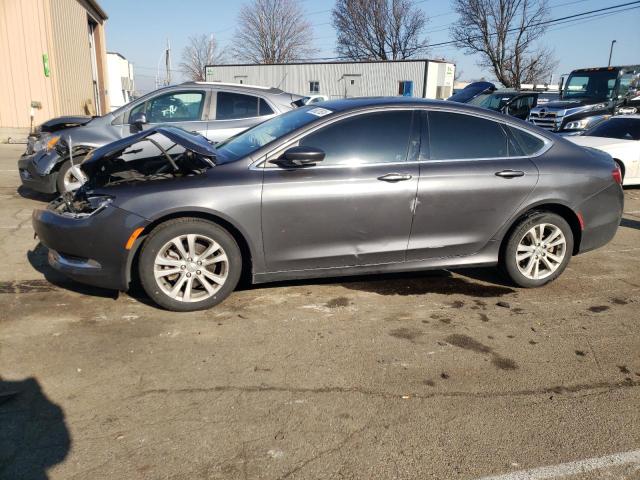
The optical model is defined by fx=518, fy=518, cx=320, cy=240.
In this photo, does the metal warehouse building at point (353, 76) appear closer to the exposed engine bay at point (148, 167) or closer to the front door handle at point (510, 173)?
the front door handle at point (510, 173)

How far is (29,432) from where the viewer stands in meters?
2.59

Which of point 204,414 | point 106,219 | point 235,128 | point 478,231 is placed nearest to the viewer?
point 204,414

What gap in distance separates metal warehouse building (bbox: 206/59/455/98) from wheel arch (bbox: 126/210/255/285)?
113 feet

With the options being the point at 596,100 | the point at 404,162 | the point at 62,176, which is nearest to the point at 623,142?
the point at 404,162

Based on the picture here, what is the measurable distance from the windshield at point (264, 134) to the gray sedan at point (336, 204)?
0.02m

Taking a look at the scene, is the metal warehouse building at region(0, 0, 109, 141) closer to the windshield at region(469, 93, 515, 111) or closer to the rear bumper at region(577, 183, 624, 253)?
the windshield at region(469, 93, 515, 111)

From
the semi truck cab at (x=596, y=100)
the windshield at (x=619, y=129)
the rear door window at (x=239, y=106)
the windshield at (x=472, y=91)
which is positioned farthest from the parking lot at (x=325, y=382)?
the windshield at (x=472, y=91)

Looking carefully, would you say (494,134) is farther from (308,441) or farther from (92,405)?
(92,405)

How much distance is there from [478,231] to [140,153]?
3273 mm

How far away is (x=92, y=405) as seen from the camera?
2.84 m

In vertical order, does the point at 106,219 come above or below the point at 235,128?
below

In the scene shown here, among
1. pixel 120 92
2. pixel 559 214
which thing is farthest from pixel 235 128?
pixel 120 92

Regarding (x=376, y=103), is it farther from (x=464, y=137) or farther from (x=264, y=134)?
(x=264, y=134)

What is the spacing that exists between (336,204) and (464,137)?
1328 millimetres
